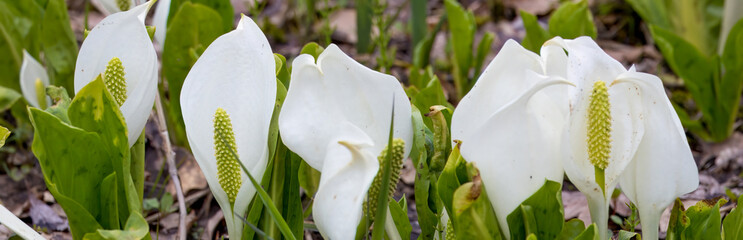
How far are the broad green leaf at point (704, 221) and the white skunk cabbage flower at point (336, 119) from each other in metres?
0.43

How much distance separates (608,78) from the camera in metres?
1.09

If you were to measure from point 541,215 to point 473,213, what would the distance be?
0.13 m

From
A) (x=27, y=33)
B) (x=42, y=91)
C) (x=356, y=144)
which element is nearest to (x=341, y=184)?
(x=356, y=144)

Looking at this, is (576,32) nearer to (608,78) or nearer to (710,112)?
(710,112)

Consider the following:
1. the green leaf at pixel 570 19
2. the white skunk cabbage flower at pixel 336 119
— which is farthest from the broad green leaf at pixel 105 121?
the green leaf at pixel 570 19

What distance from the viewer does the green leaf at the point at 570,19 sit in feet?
6.46

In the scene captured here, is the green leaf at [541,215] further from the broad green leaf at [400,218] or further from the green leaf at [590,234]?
the broad green leaf at [400,218]

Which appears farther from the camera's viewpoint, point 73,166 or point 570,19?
point 570,19

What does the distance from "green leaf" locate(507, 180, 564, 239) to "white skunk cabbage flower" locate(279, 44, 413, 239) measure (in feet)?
0.56

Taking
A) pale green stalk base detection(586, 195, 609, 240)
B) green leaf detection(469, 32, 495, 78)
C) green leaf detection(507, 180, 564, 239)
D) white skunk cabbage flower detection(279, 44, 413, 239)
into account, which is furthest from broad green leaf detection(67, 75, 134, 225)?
green leaf detection(469, 32, 495, 78)

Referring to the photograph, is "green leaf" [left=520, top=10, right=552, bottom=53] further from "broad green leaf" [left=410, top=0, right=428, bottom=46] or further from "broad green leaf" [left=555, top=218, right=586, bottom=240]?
"broad green leaf" [left=555, top=218, right=586, bottom=240]

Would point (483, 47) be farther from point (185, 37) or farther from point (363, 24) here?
point (185, 37)

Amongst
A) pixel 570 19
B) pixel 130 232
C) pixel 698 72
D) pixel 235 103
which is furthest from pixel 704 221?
pixel 698 72

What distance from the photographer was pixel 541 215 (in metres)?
1.09
